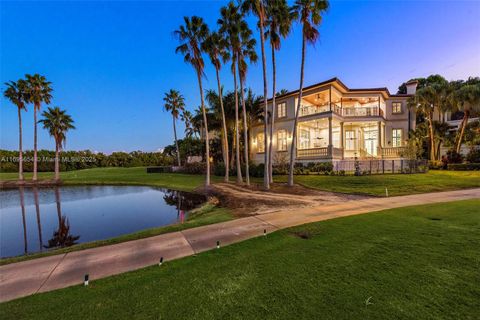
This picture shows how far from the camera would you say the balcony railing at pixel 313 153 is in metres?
20.6

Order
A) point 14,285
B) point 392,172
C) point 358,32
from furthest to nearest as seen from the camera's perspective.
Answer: point 358,32
point 392,172
point 14,285

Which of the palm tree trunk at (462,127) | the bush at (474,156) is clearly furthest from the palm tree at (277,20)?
the bush at (474,156)

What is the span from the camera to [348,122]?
23.0 metres

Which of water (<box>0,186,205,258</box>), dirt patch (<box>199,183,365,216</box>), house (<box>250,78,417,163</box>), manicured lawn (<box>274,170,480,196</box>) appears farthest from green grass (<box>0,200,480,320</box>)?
A: house (<box>250,78,417,163</box>)

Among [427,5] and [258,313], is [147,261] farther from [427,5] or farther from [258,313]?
[427,5]

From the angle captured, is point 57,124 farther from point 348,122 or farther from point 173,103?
point 348,122

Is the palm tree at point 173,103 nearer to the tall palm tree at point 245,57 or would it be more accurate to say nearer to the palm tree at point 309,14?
the tall palm tree at point 245,57

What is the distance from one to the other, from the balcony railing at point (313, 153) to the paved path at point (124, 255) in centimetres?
1383

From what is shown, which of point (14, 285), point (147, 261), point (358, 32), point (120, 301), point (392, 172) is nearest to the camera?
point (120, 301)

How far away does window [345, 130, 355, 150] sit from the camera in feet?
81.4

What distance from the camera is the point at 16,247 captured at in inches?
284

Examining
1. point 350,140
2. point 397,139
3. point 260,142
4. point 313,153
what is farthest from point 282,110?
point 397,139

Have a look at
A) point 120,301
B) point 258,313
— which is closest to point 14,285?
point 120,301

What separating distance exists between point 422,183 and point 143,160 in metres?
59.6
